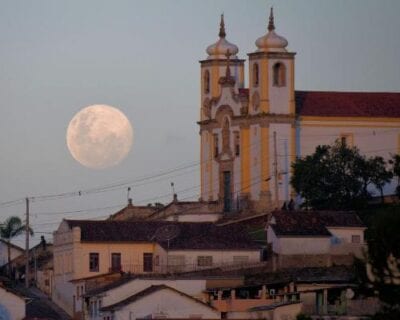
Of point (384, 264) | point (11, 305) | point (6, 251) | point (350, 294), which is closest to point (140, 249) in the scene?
point (11, 305)

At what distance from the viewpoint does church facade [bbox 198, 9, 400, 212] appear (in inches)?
5408

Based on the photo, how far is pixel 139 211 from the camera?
14000 cm

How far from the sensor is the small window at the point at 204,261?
11512 centimetres

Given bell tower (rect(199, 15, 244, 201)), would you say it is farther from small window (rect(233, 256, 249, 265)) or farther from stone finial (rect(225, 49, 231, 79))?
small window (rect(233, 256, 249, 265))

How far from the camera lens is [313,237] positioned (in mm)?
115375

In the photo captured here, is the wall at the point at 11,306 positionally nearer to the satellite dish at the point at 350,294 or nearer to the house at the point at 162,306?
the house at the point at 162,306

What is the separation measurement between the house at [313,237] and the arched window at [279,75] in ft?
67.4

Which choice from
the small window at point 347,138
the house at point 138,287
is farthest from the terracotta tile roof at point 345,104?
the house at point 138,287

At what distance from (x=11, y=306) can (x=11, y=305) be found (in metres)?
0.07

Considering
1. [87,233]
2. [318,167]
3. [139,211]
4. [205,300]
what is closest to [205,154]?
[139,211]

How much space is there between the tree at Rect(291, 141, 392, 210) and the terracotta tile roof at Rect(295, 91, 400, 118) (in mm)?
8877

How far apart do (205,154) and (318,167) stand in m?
16.6

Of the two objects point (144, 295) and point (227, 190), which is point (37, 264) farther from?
point (144, 295)

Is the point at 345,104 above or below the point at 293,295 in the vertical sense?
above
